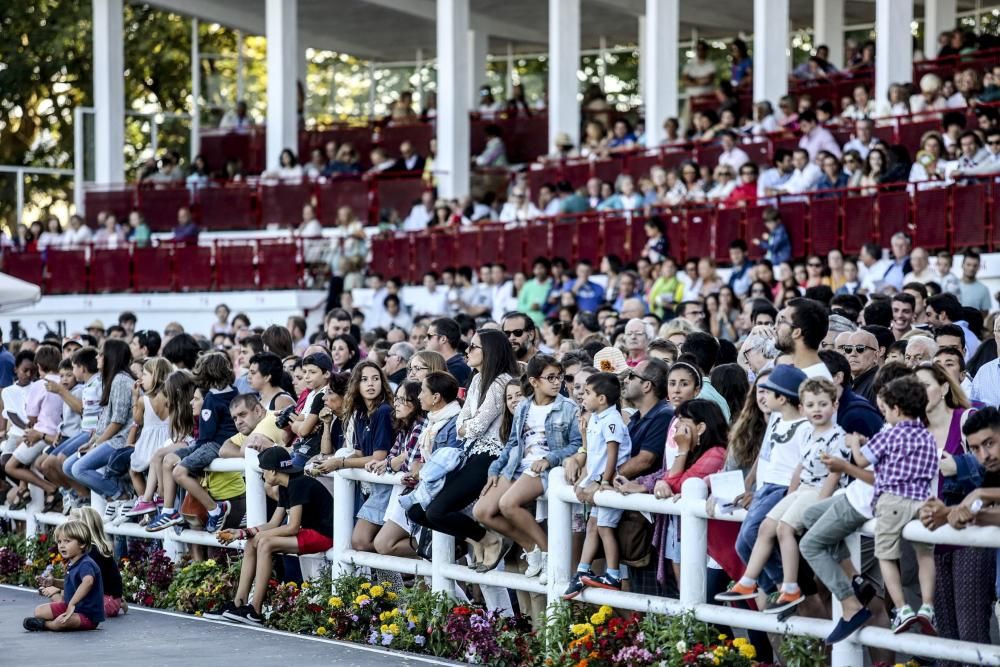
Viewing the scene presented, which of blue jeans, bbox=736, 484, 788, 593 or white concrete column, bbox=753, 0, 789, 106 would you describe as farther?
white concrete column, bbox=753, 0, 789, 106

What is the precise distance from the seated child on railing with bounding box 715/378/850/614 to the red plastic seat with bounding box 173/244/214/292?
25.6m

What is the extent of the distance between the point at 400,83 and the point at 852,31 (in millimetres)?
12841

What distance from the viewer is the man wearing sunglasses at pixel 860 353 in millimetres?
11609

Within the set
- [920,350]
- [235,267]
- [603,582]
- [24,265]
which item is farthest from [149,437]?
[24,265]

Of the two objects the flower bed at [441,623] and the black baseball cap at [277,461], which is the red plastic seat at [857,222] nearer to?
the flower bed at [441,623]

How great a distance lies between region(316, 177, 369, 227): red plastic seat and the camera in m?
34.6

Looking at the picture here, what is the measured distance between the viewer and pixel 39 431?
17.9 m

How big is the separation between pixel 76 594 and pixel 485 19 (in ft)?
103

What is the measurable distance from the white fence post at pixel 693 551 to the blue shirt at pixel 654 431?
0.82 m

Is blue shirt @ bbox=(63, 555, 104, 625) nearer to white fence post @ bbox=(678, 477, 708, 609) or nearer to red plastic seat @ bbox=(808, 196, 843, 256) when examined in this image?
white fence post @ bbox=(678, 477, 708, 609)

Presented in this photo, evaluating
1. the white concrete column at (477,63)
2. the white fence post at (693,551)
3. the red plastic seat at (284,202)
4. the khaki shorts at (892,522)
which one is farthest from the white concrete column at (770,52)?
the khaki shorts at (892,522)

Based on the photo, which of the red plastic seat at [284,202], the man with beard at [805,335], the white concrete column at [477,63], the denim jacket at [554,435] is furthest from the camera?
the white concrete column at [477,63]

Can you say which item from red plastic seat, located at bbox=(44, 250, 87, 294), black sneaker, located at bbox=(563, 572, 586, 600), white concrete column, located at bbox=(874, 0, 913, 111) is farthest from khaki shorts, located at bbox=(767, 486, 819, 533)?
red plastic seat, located at bbox=(44, 250, 87, 294)

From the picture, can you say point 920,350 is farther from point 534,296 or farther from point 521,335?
point 534,296
